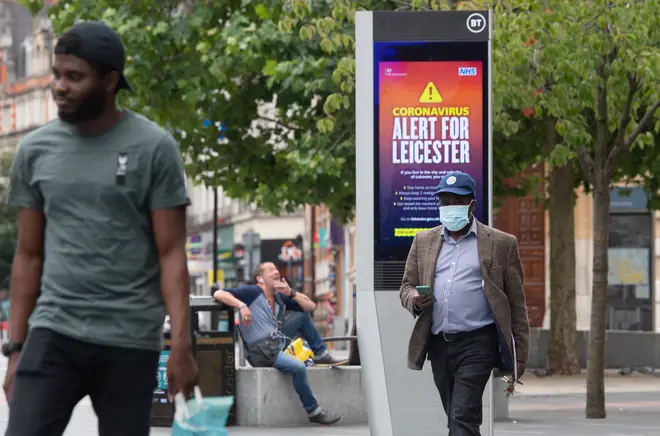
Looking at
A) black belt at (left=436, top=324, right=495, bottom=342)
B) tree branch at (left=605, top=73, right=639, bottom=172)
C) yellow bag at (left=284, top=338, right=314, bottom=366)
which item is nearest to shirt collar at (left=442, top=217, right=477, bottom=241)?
black belt at (left=436, top=324, right=495, bottom=342)

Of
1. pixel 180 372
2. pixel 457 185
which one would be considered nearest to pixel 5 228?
pixel 457 185

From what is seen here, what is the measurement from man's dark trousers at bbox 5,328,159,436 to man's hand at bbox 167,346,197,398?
0.41 feet

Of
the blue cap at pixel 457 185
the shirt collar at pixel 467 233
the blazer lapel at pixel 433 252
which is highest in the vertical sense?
the blue cap at pixel 457 185

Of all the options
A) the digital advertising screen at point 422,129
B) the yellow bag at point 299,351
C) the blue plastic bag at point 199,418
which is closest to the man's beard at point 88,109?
the blue plastic bag at point 199,418

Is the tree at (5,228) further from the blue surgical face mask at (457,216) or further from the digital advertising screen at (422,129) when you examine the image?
the blue surgical face mask at (457,216)

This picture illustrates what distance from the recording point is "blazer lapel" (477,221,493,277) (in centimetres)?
939

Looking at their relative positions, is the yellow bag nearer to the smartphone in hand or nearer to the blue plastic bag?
the smartphone in hand

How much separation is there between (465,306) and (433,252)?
0.39 m

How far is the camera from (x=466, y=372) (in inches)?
364

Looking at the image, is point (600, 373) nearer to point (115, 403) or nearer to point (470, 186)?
point (470, 186)

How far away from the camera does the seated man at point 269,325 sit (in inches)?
599

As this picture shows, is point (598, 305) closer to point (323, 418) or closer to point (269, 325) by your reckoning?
point (323, 418)

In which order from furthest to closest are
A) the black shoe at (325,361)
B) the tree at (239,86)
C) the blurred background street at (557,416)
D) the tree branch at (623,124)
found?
the tree at (239,86) → the black shoe at (325,361) → the tree branch at (623,124) → the blurred background street at (557,416)

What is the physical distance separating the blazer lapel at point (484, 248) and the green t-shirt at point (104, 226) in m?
4.16
